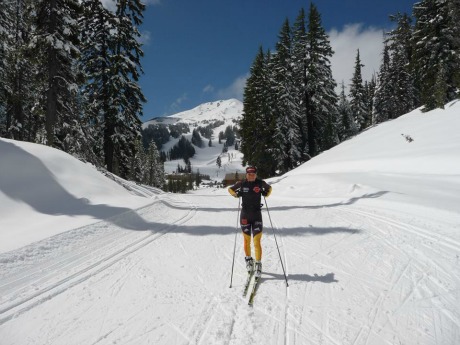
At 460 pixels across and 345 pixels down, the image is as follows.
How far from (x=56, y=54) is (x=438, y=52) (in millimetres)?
31984

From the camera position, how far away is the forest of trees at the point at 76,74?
16.4 metres

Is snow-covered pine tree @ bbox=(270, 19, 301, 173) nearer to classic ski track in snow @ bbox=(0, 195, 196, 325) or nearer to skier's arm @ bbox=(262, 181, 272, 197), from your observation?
classic ski track in snow @ bbox=(0, 195, 196, 325)

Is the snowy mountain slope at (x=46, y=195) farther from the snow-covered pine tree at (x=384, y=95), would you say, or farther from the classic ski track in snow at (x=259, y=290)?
the snow-covered pine tree at (x=384, y=95)

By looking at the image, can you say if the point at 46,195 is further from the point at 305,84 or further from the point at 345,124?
the point at 345,124

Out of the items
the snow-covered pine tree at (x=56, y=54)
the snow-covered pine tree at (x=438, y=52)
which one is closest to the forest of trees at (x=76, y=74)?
the snow-covered pine tree at (x=56, y=54)

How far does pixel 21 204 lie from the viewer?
927 centimetres

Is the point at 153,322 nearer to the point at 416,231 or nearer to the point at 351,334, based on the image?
the point at 351,334

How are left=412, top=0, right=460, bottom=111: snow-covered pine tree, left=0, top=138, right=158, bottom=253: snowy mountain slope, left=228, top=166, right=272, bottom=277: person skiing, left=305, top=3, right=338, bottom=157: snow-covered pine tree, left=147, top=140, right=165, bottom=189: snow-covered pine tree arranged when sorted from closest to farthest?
left=228, top=166, right=272, bottom=277: person skiing < left=0, top=138, right=158, bottom=253: snowy mountain slope < left=412, top=0, right=460, bottom=111: snow-covered pine tree < left=305, top=3, right=338, bottom=157: snow-covered pine tree < left=147, top=140, right=165, bottom=189: snow-covered pine tree

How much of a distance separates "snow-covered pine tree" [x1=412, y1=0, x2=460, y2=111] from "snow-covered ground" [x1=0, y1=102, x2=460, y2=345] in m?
16.3

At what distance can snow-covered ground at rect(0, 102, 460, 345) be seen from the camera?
14.0 ft

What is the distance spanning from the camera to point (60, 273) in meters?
6.15

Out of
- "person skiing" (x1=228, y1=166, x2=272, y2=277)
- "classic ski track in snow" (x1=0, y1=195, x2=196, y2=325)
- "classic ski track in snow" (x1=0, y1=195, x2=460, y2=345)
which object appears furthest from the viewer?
"person skiing" (x1=228, y1=166, x2=272, y2=277)

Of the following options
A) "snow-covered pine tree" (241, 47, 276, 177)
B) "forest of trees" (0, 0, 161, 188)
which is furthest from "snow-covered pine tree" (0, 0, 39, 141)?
"snow-covered pine tree" (241, 47, 276, 177)

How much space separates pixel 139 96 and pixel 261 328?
72.2 feet
